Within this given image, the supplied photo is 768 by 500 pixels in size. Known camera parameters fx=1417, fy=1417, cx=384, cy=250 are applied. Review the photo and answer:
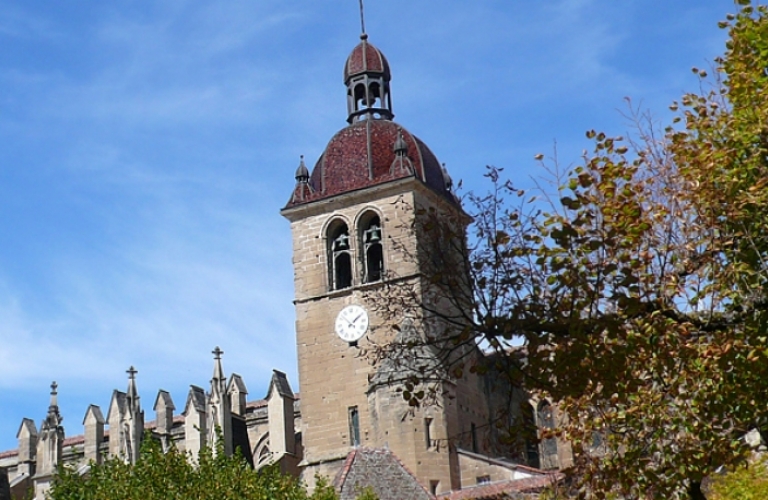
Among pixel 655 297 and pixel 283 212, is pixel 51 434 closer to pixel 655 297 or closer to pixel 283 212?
pixel 283 212

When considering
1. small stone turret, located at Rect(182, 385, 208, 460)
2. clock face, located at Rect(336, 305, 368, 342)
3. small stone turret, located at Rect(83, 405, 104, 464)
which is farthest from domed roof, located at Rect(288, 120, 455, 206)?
small stone turret, located at Rect(83, 405, 104, 464)

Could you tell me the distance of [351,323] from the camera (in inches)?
1523

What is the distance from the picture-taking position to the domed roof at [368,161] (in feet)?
131

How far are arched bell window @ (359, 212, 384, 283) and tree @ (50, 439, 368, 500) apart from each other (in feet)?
44.1

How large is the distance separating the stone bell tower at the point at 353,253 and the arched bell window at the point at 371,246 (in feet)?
0.09

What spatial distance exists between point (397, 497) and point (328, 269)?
1033cm

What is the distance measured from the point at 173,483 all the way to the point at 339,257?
51.7ft

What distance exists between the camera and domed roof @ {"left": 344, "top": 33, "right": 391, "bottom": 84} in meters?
41.8

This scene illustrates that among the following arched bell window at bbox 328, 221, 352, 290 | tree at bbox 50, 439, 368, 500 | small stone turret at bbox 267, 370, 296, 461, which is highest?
arched bell window at bbox 328, 221, 352, 290

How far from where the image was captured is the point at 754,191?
1154cm

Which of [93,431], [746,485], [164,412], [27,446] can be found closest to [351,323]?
[164,412]

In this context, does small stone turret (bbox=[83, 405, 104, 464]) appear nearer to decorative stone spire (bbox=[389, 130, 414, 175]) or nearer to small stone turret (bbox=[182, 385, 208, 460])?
small stone turret (bbox=[182, 385, 208, 460])

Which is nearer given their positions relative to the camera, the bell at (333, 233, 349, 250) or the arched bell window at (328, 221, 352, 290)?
the arched bell window at (328, 221, 352, 290)

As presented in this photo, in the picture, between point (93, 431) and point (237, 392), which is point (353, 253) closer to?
point (237, 392)
